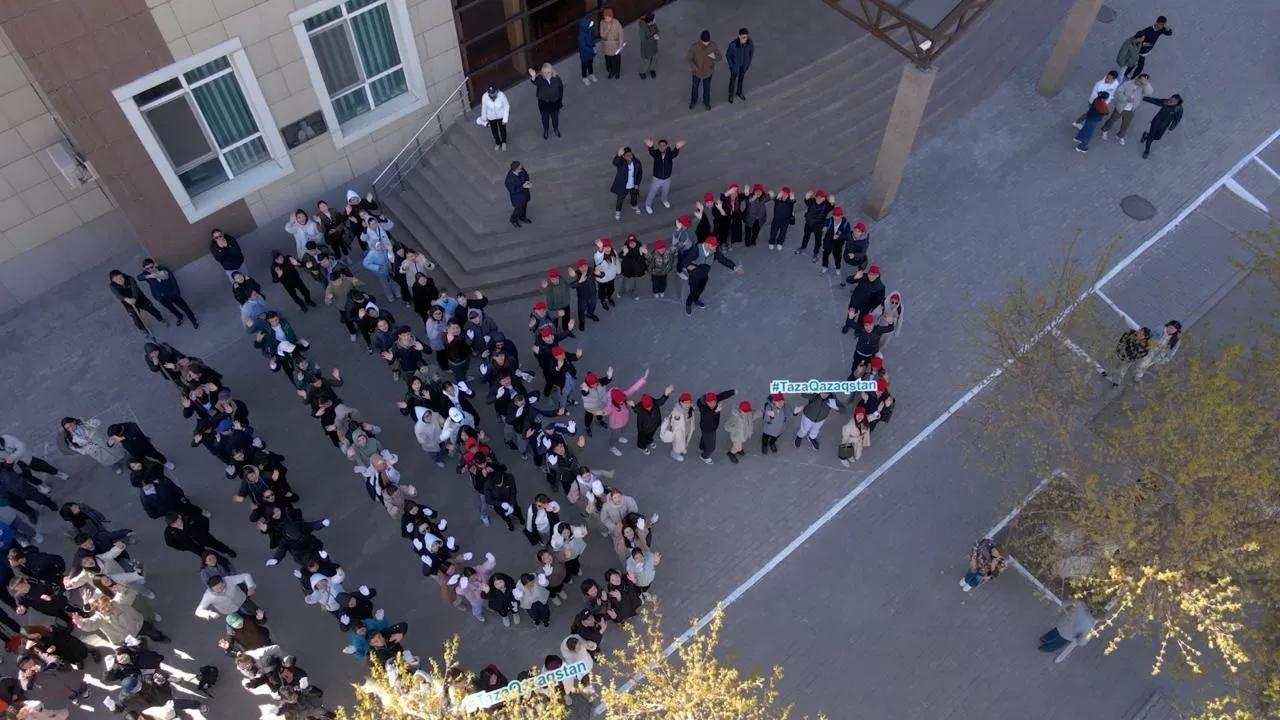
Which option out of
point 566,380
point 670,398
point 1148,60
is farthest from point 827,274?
point 1148,60

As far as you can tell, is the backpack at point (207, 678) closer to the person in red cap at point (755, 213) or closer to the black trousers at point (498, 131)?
the black trousers at point (498, 131)

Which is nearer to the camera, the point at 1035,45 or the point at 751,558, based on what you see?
the point at 751,558

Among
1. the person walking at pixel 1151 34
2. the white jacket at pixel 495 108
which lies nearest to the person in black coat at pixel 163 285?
the white jacket at pixel 495 108

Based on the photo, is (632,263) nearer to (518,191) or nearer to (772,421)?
(518,191)

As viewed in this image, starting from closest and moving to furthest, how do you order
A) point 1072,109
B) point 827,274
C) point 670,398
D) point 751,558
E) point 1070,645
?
point 1070,645, point 751,558, point 670,398, point 827,274, point 1072,109

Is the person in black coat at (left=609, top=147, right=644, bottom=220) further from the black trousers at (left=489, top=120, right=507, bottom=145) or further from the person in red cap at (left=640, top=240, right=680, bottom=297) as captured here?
the black trousers at (left=489, top=120, right=507, bottom=145)

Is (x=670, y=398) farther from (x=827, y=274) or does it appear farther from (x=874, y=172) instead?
(x=874, y=172)
